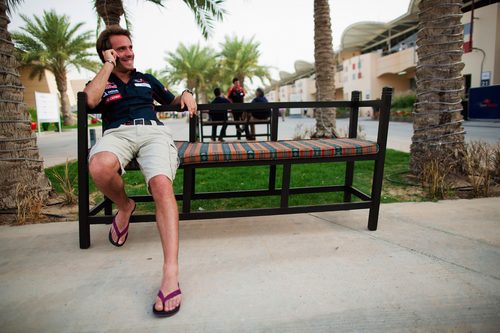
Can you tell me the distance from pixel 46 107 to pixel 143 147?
48.2 feet

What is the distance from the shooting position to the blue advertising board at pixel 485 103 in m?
12.2

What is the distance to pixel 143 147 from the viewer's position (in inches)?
89.1

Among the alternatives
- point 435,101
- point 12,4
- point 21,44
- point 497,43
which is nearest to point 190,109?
point 435,101

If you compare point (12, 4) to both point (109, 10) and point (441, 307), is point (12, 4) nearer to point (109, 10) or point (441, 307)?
point (109, 10)

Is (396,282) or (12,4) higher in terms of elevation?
(12,4)

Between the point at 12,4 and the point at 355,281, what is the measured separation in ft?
21.5

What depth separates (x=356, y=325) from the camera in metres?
1.55

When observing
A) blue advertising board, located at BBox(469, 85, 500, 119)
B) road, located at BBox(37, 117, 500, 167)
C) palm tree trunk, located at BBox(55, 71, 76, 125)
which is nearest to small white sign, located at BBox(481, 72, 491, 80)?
road, located at BBox(37, 117, 500, 167)

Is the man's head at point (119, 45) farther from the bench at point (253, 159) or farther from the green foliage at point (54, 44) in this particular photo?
the green foliage at point (54, 44)

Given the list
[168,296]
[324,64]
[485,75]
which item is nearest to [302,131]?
[324,64]

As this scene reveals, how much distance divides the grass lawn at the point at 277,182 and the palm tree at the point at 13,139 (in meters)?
0.76

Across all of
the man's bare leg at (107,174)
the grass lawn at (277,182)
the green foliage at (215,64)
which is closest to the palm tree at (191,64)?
the green foliage at (215,64)

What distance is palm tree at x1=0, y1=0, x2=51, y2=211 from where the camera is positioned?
323 centimetres

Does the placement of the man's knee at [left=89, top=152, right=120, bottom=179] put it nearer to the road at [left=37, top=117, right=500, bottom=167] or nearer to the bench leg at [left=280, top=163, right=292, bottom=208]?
the bench leg at [left=280, top=163, right=292, bottom=208]
